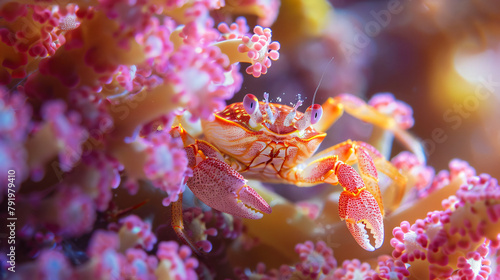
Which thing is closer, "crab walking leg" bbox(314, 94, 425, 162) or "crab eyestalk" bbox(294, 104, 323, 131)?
"crab eyestalk" bbox(294, 104, 323, 131)

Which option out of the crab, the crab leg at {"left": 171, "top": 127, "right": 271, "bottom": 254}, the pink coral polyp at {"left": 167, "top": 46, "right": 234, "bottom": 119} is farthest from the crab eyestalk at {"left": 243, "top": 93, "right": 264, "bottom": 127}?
the pink coral polyp at {"left": 167, "top": 46, "right": 234, "bottom": 119}

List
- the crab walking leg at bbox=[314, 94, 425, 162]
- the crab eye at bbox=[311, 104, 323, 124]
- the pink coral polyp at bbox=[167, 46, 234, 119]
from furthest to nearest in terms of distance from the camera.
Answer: the crab walking leg at bbox=[314, 94, 425, 162] → the crab eye at bbox=[311, 104, 323, 124] → the pink coral polyp at bbox=[167, 46, 234, 119]

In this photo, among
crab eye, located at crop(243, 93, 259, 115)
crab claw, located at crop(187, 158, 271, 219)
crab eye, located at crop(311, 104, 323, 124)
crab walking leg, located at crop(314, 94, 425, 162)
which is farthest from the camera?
crab walking leg, located at crop(314, 94, 425, 162)

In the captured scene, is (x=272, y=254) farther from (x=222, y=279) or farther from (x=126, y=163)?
(x=126, y=163)

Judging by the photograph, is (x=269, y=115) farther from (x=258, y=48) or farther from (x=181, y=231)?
(x=181, y=231)

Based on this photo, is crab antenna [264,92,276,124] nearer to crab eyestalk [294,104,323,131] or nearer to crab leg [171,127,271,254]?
crab eyestalk [294,104,323,131]

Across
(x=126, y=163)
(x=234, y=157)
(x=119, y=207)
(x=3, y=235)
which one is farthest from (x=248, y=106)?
(x=3, y=235)
